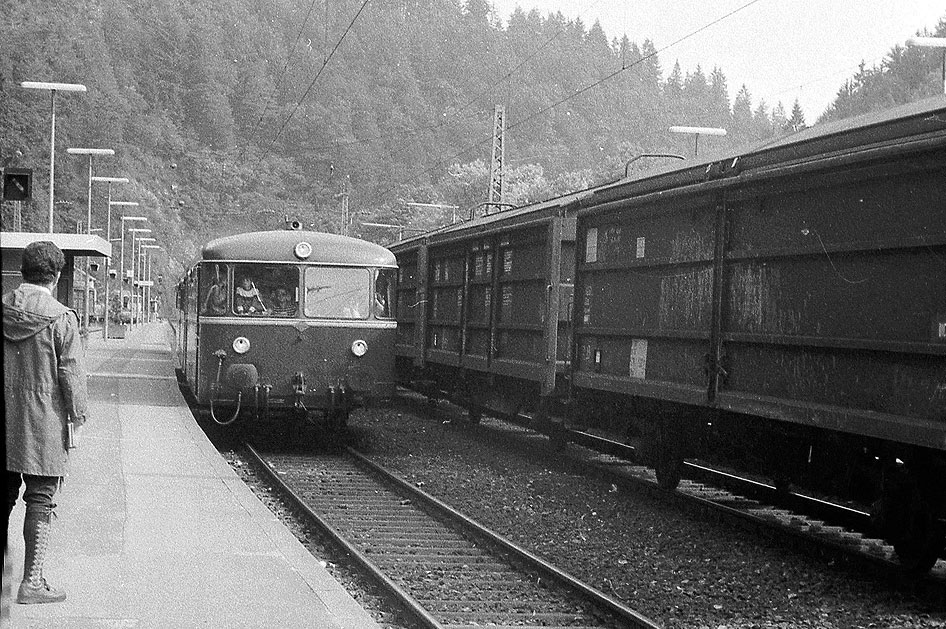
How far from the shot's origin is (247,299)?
1485 centimetres

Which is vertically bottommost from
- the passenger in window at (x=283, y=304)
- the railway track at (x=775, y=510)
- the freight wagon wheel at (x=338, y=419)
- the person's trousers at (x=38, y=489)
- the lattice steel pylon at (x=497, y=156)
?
the railway track at (x=775, y=510)

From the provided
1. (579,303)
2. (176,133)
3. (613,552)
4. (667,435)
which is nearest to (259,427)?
(579,303)

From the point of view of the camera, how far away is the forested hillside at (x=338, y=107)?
3159 inches

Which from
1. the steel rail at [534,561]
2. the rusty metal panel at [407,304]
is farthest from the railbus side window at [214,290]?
the rusty metal panel at [407,304]

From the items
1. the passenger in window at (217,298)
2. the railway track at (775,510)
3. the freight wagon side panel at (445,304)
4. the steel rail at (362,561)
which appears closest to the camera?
the steel rail at (362,561)

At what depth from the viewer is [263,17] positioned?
105062 mm

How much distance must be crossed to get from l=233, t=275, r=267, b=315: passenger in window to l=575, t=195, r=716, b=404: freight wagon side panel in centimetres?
439

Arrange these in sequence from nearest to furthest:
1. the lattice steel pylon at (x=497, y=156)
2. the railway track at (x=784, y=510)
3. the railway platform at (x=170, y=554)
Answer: the railway platform at (x=170, y=554), the railway track at (x=784, y=510), the lattice steel pylon at (x=497, y=156)

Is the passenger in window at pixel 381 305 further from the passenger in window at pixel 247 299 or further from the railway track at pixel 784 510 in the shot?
the railway track at pixel 784 510

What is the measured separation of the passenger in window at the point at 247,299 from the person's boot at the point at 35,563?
8868 millimetres

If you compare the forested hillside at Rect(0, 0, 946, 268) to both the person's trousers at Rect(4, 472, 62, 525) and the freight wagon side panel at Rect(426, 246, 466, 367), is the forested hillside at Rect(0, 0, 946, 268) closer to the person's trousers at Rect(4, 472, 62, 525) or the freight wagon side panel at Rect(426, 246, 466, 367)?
the freight wagon side panel at Rect(426, 246, 466, 367)

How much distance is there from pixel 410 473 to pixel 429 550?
4.18 m

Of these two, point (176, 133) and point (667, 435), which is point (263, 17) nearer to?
point (176, 133)

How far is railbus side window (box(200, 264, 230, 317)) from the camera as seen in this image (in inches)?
580
